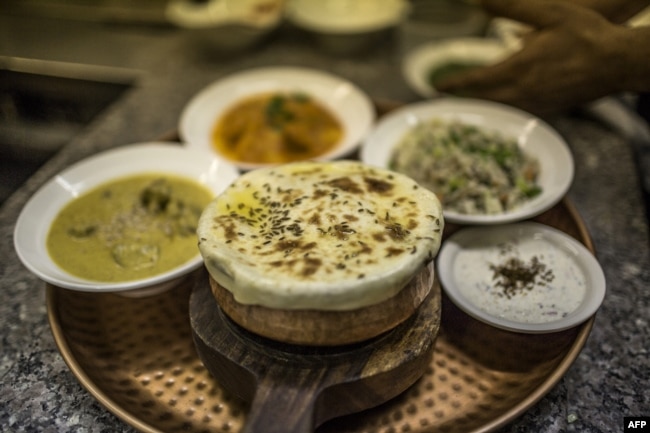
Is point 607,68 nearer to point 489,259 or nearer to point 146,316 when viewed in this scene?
point 489,259

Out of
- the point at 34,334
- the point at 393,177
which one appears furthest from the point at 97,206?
the point at 393,177

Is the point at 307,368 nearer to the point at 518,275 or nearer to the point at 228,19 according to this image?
the point at 518,275

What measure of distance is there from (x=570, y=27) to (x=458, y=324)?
138cm

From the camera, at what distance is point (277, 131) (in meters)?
2.86

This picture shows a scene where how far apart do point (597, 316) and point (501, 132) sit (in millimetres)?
1054

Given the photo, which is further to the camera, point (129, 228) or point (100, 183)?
point (100, 183)

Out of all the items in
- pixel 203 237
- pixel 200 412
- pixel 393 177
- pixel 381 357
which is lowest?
pixel 200 412

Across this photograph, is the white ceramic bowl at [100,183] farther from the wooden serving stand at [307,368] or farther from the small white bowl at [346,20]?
the small white bowl at [346,20]

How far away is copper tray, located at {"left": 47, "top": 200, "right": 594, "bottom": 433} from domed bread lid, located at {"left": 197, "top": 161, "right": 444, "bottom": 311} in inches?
16.2

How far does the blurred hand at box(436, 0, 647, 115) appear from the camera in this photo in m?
2.26

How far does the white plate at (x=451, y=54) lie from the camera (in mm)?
3393

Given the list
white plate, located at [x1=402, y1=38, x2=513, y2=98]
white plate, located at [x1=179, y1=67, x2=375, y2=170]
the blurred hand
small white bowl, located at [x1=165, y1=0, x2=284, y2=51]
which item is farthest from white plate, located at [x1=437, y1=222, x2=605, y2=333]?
small white bowl, located at [x1=165, y1=0, x2=284, y2=51]

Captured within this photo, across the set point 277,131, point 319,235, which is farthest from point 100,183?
point 319,235

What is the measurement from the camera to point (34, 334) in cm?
199
